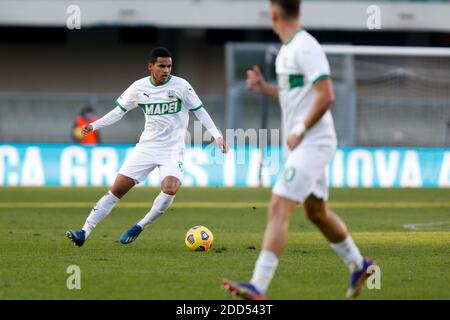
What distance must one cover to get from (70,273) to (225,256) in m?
2.28

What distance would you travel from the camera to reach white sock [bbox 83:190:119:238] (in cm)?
1273

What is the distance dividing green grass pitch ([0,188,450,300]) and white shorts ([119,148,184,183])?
0.93 metres

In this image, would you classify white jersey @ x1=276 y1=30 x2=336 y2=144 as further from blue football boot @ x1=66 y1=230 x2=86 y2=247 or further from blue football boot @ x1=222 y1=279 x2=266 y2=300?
blue football boot @ x1=66 y1=230 x2=86 y2=247

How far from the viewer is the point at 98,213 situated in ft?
41.9

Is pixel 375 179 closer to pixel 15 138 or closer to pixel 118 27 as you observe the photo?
pixel 15 138

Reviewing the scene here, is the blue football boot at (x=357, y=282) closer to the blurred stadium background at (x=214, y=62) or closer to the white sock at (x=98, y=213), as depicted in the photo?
the white sock at (x=98, y=213)

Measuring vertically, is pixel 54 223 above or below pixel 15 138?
below

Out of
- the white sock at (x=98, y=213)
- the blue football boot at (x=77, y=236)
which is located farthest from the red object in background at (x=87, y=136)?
the blue football boot at (x=77, y=236)

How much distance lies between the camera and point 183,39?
41.1 metres

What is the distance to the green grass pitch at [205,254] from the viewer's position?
9703mm

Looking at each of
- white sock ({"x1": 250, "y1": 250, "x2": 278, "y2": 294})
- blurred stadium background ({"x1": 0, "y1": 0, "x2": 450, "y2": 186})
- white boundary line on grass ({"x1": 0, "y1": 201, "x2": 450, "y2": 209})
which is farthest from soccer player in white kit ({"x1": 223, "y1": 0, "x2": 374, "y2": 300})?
blurred stadium background ({"x1": 0, "y1": 0, "x2": 450, "y2": 186})

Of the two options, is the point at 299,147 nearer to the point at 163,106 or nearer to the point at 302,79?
the point at 302,79
